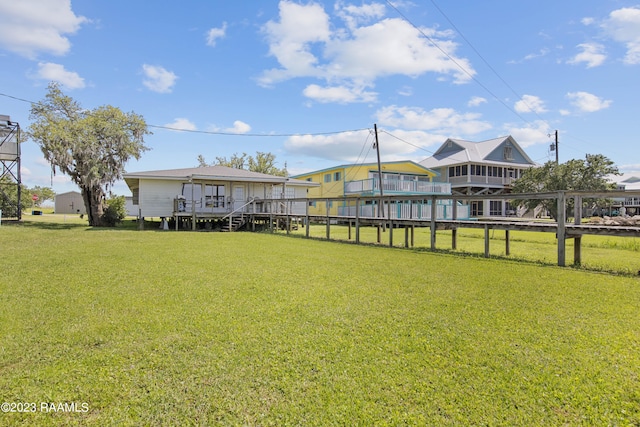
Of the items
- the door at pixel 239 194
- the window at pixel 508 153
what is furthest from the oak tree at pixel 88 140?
the window at pixel 508 153

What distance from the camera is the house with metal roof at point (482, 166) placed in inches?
1240

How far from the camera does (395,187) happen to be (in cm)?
2438

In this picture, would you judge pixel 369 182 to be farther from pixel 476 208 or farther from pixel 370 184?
pixel 476 208

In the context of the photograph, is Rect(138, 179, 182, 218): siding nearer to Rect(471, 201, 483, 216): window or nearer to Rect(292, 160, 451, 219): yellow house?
Rect(292, 160, 451, 219): yellow house

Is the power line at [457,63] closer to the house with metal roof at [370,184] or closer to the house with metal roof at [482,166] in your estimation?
the house with metal roof at [370,184]

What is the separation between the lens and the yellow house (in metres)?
24.3

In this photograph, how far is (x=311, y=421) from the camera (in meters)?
2.20

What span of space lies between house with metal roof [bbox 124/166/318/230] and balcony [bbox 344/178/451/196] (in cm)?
657

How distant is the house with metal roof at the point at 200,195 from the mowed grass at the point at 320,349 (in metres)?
12.7

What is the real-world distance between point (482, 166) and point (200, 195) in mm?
24162

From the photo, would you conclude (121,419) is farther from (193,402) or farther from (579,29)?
(579,29)

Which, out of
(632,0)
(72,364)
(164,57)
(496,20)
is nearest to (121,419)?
(72,364)

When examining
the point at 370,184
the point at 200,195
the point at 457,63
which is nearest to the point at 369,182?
the point at 370,184

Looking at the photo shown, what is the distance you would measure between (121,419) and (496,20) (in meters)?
14.4
